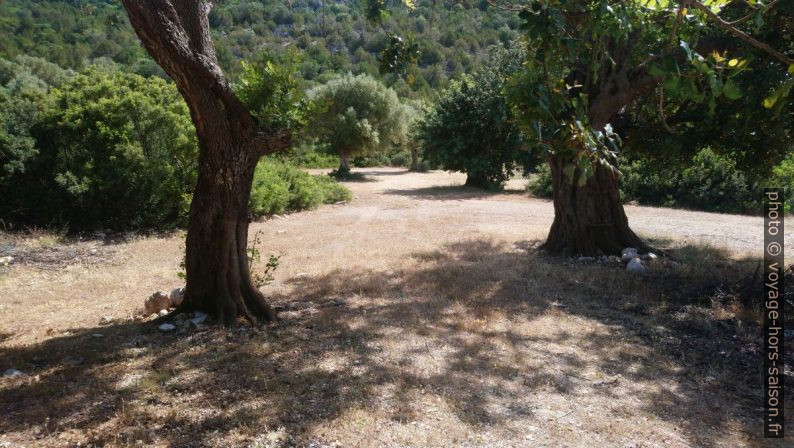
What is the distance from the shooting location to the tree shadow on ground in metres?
2.94

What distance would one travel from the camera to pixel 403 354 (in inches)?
160

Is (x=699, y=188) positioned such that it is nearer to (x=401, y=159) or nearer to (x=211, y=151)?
(x=211, y=151)

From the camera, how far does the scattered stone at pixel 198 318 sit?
15.2ft

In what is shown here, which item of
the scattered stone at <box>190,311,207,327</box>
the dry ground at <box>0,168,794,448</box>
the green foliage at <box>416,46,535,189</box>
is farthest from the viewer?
the green foliage at <box>416,46,535,189</box>

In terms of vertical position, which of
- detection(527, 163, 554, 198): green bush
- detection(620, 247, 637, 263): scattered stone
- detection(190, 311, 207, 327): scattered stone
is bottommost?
detection(190, 311, 207, 327): scattered stone

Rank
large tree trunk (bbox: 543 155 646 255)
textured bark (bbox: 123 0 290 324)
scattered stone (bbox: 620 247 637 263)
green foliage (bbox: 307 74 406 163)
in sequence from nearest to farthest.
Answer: textured bark (bbox: 123 0 290 324) → scattered stone (bbox: 620 247 637 263) → large tree trunk (bbox: 543 155 646 255) → green foliage (bbox: 307 74 406 163)

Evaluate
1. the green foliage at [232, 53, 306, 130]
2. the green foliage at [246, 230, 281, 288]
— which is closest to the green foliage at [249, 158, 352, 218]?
the green foliage at [246, 230, 281, 288]

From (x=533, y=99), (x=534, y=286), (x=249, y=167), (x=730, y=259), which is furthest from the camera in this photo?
(x=730, y=259)

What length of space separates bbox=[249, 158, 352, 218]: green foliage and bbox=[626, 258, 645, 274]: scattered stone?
8618mm

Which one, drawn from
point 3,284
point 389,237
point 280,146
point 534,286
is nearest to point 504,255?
point 534,286

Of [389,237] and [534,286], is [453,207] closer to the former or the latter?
[389,237]

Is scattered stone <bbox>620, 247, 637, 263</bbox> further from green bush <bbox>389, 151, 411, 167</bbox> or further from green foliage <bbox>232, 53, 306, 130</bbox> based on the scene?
green bush <bbox>389, 151, 411, 167</bbox>

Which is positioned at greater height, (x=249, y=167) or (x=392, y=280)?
(x=249, y=167)

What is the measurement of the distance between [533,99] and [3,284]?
7.52 meters
